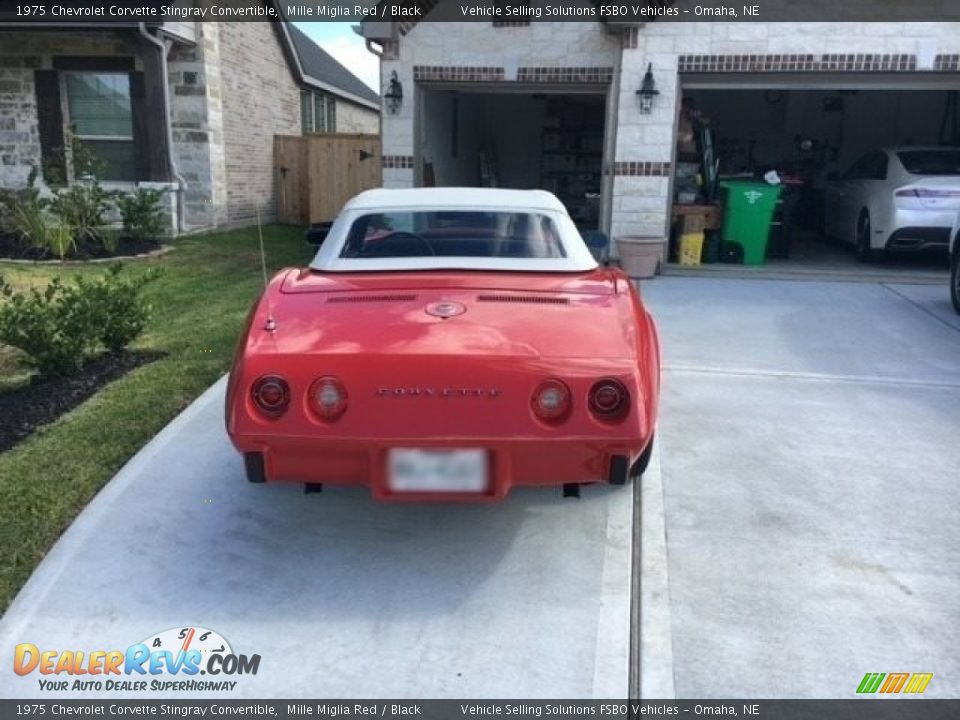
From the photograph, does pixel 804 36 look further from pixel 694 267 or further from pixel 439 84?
pixel 439 84

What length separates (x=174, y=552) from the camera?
3.15m

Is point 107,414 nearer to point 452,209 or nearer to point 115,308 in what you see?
point 115,308

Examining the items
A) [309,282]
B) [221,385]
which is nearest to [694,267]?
[221,385]

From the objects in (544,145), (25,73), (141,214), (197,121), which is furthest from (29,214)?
(544,145)

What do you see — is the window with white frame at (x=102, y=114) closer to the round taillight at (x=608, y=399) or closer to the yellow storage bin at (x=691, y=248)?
the yellow storage bin at (x=691, y=248)

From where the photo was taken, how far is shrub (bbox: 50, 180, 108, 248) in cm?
1020

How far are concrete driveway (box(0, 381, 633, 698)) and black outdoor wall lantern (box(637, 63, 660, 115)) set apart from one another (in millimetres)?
7074

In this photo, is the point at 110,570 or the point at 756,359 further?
the point at 756,359

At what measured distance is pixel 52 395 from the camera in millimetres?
4758

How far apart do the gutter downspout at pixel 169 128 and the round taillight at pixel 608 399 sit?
1099 centimetres

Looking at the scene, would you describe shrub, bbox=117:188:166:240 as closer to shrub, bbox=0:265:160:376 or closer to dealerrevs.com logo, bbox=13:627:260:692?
shrub, bbox=0:265:160:376

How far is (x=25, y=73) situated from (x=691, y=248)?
10.6 meters

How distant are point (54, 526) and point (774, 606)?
2941 mm

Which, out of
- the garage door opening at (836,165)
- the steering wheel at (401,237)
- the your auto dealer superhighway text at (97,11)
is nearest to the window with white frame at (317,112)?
the your auto dealer superhighway text at (97,11)
